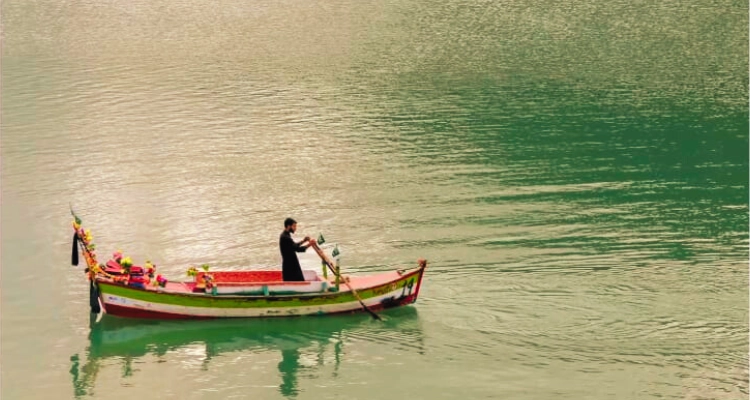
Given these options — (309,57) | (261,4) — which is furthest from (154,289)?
(261,4)

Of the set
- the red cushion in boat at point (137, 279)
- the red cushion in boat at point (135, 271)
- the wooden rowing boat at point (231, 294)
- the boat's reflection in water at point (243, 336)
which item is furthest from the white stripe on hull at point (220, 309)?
the red cushion in boat at point (135, 271)

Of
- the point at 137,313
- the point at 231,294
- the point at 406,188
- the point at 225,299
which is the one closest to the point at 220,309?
the point at 225,299

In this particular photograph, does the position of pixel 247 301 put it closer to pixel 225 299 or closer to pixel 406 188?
pixel 225 299

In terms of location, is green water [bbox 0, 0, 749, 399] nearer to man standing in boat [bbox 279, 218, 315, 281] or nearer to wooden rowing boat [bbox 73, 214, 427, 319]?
wooden rowing boat [bbox 73, 214, 427, 319]

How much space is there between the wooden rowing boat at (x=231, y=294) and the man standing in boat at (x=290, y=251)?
269mm

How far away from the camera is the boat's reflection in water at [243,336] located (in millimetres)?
25109

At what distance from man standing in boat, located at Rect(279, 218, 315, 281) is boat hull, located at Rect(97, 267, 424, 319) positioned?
0.50 metres

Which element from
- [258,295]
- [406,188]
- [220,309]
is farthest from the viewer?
[406,188]

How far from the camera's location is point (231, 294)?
26156mm

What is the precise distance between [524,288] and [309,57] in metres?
28.5

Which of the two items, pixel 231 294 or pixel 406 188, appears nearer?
pixel 231 294

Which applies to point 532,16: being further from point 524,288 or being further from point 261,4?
point 524,288

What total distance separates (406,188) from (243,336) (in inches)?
433

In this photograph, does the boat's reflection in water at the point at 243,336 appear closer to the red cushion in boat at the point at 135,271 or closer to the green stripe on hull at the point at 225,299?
the green stripe on hull at the point at 225,299
